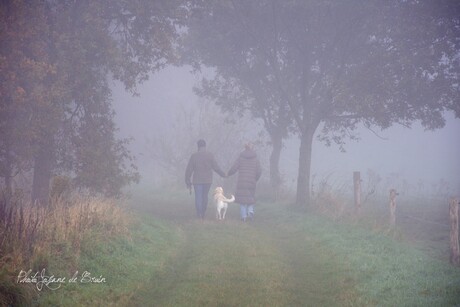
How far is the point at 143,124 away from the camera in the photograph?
6750 cm

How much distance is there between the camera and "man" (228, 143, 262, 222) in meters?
14.5

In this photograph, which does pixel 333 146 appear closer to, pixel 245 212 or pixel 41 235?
pixel 245 212

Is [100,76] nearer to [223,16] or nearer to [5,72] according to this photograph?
[5,72]

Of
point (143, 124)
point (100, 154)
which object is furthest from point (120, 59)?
point (143, 124)

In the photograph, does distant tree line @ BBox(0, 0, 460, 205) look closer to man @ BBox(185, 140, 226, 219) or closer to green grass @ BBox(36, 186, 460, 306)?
man @ BBox(185, 140, 226, 219)

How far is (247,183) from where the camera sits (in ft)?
48.3

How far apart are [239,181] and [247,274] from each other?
24.0 ft

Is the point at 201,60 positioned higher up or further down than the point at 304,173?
higher up

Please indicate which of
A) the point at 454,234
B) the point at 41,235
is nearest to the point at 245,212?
the point at 454,234

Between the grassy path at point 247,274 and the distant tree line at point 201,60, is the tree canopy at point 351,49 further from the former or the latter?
the grassy path at point 247,274

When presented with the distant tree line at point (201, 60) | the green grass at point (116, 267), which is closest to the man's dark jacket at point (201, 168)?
the distant tree line at point (201, 60)

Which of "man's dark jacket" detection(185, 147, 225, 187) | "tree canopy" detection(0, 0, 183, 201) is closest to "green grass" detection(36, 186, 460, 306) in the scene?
"man's dark jacket" detection(185, 147, 225, 187)

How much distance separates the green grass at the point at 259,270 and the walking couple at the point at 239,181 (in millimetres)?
2524

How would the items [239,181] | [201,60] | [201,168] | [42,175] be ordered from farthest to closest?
[201,60] < [239,181] < [201,168] < [42,175]
